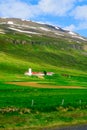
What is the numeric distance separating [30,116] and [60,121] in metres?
3.91

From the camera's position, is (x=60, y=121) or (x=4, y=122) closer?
(x=4, y=122)

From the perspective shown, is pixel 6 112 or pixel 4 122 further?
pixel 6 112

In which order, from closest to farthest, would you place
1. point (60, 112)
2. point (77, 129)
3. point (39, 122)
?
point (77, 129) < point (39, 122) < point (60, 112)

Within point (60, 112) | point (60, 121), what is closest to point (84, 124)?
point (60, 121)

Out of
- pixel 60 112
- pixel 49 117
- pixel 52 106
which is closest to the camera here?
pixel 49 117

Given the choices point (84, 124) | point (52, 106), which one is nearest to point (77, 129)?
point (84, 124)

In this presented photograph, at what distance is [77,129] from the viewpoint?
43750 millimetres

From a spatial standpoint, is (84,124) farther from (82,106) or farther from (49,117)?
(82,106)

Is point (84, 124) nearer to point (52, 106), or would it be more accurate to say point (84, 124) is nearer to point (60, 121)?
point (60, 121)

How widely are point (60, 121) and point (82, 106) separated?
1334 centimetres

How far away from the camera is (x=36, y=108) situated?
181 ft

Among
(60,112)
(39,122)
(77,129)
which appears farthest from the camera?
(60,112)

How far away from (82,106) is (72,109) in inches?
170

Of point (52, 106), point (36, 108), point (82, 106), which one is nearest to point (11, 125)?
point (36, 108)
